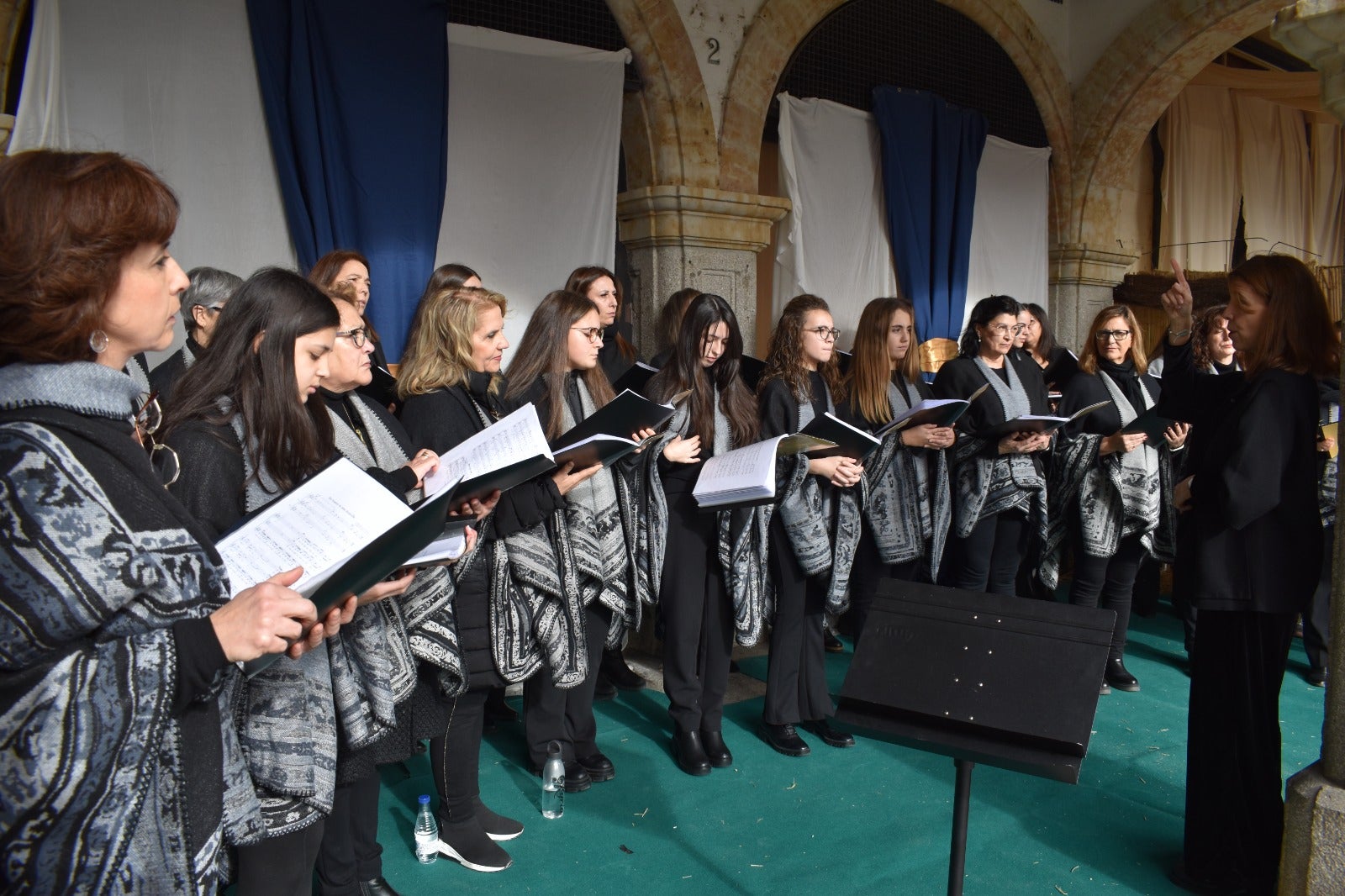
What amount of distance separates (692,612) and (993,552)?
4.89ft

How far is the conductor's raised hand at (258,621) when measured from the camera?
4.06 feet

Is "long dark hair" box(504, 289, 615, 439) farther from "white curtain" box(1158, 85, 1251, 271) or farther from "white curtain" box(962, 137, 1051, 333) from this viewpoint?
"white curtain" box(1158, 85, 1251, 271)

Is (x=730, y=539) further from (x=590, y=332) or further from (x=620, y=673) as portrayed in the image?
(x=620, y=673)

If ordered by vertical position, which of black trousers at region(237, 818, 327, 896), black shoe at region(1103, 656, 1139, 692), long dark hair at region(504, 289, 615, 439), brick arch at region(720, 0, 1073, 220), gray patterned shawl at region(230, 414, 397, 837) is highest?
brick arch at region(720, 0, 1073, 220)

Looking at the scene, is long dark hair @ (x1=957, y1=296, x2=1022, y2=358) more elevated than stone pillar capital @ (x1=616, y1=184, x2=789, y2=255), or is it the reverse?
stone pillar capital @ (x1=616, y1=184, x2=789, y2=255)

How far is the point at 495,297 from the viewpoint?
2.80 meters

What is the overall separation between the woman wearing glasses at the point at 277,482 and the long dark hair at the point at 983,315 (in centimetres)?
287

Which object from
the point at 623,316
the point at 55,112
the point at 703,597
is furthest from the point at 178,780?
the point at 623,316

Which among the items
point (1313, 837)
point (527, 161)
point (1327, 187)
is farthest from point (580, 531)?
point (1327, 187)

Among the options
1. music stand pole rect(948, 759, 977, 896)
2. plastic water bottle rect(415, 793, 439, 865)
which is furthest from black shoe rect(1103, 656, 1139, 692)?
plastic water bottle rect(415, 793, 439, 865)

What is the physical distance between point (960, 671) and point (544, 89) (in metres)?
3.78

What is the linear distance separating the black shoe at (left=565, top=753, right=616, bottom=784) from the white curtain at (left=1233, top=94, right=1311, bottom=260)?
29.6ft

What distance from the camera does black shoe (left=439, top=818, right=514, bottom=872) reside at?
2.59 metres

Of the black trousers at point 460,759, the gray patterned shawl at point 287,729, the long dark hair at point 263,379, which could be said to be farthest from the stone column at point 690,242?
the gray patterned shawl at point 287,729
